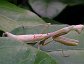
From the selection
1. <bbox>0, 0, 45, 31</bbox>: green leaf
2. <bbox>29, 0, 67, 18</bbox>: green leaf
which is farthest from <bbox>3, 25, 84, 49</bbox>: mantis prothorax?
<bbox>29, 0, 67, 18</bbox>: green leaf

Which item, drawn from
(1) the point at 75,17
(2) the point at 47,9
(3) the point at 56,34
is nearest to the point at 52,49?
(3) the point at 56,34

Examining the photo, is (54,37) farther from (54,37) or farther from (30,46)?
(30,46)

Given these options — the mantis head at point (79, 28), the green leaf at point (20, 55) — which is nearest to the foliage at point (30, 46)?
the green leaf at point (20, 55)

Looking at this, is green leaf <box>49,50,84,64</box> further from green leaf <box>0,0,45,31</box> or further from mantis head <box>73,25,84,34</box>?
green leaf <box>0,0,45,31</box>

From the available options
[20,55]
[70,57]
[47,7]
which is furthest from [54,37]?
[47,7]

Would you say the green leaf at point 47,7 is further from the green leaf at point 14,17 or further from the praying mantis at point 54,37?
the praying mantis at point 54,37

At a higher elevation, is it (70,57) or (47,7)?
(47,7)
